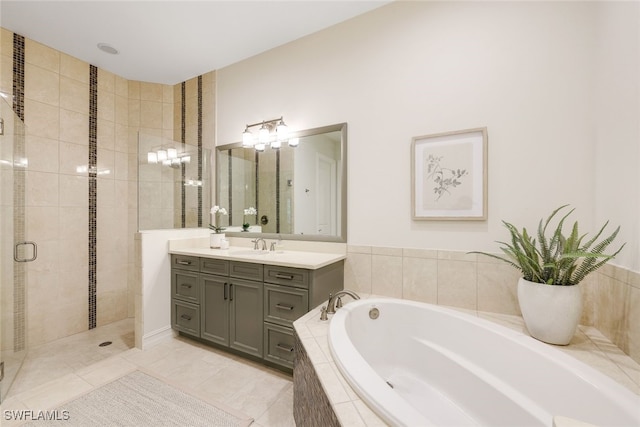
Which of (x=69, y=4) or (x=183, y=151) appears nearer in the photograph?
(x=69, y=4)

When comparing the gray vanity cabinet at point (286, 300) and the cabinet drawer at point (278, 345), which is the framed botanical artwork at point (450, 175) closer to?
the gray vanity cabinet at point (286, 300)

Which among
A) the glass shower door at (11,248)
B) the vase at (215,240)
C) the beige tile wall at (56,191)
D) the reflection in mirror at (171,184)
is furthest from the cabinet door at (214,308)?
the beige tile wall at (56,191)

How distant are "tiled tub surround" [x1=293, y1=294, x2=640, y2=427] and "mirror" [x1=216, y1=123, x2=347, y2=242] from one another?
0.90 metres

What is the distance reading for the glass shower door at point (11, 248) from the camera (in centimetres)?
171

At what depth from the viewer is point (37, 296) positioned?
2344mm

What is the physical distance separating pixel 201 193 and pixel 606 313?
10.9ft

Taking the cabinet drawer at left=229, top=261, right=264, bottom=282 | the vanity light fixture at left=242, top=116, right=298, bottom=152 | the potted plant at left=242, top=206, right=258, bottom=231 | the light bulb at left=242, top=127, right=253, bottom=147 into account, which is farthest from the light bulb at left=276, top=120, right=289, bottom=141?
the cabinet drawer at left=229, top=261, right=264, bottom=282

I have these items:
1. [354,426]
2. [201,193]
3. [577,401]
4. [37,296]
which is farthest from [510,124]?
[37,296]

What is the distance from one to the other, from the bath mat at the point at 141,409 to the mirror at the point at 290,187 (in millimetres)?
1341

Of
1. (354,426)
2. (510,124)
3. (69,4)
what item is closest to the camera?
(354,426)

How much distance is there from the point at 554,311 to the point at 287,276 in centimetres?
149

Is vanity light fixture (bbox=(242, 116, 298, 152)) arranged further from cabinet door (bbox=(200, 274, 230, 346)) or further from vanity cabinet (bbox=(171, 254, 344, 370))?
cabinet door (bbox=(200, 274, 230, 346))

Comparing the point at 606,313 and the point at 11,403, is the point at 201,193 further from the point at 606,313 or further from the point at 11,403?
the point at 606,313

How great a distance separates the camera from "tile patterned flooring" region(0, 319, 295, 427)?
1.59m
